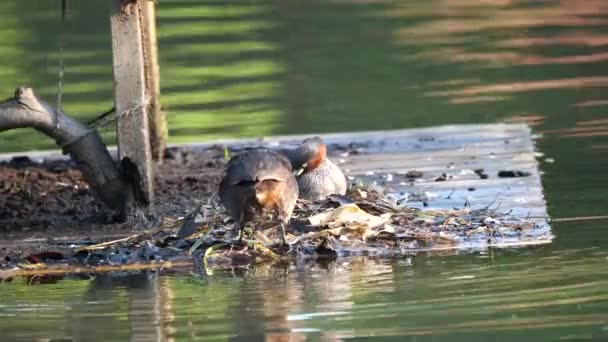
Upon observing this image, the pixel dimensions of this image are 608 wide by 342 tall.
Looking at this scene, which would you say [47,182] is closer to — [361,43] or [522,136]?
[522,136]

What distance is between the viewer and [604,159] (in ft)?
40.2

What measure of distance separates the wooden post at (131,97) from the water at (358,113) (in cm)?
153

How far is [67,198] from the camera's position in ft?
36.5

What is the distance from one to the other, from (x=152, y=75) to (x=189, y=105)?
496 cm

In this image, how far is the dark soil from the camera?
33.5ft

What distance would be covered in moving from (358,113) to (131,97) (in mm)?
6828

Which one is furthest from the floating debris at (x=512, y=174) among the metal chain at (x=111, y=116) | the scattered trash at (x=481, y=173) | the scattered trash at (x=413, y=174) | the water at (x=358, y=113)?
the metal chain at (x=111, y=116)

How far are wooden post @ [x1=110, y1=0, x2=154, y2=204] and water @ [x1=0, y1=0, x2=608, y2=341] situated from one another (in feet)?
5.02

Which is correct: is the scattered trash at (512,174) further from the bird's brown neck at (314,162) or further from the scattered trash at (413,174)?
the bird's brown neck at (314,162)

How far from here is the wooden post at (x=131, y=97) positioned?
9.96 metres

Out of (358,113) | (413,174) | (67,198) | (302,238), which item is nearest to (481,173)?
(413,174)

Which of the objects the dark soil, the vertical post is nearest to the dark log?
the dark soil

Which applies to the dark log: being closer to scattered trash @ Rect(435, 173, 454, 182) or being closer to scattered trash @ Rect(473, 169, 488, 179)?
scattered trash @ Rect(435, 173, 454, 182)

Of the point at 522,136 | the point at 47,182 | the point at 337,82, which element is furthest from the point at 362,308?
the point at 337,82
